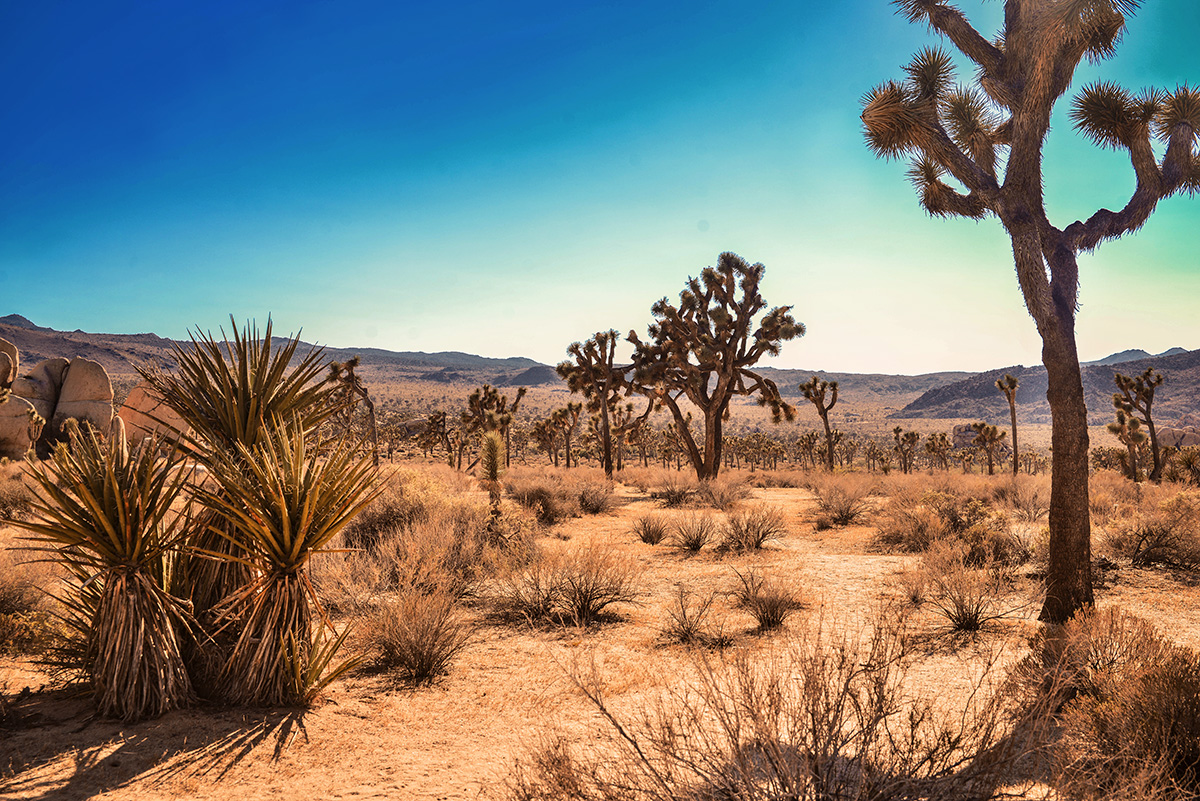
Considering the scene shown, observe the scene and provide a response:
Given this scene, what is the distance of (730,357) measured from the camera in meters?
22.9

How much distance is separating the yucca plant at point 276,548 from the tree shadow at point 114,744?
267mm

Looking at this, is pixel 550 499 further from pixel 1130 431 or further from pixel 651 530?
pixel 1130 431

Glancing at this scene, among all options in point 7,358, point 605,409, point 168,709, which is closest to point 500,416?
point 605,409

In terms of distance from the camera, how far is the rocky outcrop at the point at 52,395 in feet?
79.0

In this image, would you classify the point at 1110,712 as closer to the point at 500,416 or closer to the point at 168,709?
the point at 168,709

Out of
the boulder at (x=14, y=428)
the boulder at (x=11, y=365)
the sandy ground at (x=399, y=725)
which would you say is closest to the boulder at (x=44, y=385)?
the boulder at (x=11, y=365)

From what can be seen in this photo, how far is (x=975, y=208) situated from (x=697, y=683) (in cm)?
764

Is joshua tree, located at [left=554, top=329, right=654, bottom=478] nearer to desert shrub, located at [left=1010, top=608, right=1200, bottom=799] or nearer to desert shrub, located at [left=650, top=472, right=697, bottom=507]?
desert shrub, located at [left=650, top=472, right=697, bottom=507]

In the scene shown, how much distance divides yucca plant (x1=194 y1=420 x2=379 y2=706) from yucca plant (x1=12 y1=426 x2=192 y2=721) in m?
0.36

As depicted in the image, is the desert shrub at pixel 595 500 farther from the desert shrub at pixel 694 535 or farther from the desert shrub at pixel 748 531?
the desert shrub at pixel 748 531

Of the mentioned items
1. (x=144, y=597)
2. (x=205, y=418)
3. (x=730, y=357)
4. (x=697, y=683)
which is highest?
(x=730, y=357)

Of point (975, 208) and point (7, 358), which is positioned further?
point (7, 358)

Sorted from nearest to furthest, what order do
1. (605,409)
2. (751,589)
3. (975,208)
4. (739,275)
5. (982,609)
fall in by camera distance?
(982,609)
(751,589)
(975,208)
(739,275)
(605,409)

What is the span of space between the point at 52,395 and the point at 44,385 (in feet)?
1.79
